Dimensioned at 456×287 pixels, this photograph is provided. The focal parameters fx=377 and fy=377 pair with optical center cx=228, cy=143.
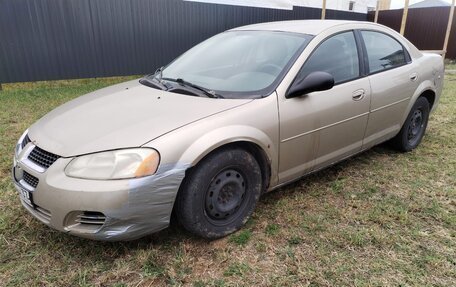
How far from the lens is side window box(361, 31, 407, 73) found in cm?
371

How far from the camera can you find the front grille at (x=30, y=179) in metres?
2.40

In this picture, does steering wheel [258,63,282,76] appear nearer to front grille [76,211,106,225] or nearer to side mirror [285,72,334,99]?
side mirror [285,72,334,99]

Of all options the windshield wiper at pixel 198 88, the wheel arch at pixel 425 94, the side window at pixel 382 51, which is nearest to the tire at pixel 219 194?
the windshield wiper at pixel 198 88

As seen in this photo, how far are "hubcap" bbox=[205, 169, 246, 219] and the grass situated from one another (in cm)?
22

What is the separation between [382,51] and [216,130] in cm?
232

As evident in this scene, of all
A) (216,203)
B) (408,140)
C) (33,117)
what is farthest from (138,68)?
(216,203)

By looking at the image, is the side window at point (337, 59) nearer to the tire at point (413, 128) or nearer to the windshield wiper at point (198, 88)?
the windshield wiper at point (198, 88)

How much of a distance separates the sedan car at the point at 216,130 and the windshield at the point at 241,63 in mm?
12

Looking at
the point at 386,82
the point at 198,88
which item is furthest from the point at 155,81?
the point at 386,82

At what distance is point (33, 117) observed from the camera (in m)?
6.01

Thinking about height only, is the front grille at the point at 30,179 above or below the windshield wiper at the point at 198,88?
below

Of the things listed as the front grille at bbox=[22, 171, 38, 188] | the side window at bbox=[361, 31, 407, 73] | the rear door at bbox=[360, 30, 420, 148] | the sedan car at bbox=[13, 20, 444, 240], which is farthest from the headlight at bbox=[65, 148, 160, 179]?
the side window at bbox=[361, 31, 407, 73]

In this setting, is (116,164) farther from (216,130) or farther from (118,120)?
(216,130)

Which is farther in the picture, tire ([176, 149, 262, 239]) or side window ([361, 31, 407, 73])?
side window ([361, 31, 407, 73])
